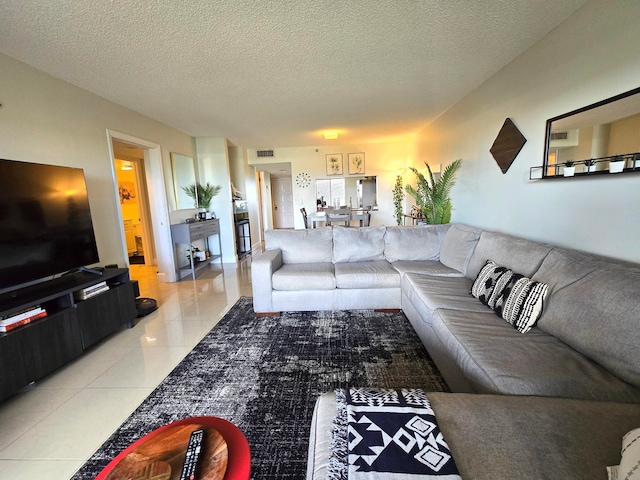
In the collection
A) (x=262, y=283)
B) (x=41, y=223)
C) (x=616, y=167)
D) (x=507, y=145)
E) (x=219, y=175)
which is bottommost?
(x=262, y=283)

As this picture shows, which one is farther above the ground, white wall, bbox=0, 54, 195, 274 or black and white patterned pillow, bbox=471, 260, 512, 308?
white wall, bbox=0, 54, 195, 274

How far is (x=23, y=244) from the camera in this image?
1.97 meters

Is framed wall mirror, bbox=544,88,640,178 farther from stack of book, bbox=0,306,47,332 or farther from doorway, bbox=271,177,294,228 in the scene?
doorway, bbox=271,177,294,228

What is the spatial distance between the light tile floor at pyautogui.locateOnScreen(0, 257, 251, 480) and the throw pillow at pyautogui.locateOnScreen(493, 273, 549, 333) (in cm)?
233

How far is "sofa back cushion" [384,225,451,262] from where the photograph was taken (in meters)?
3.25

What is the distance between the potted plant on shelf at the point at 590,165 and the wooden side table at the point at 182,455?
254cm

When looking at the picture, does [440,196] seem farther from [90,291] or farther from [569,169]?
[90,291]

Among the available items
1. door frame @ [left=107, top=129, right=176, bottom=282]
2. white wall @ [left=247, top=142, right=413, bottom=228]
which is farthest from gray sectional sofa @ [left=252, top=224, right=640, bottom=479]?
white wall @ [left=247, top=142, right=413, bottom=228]

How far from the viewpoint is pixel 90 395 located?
181 centimetres

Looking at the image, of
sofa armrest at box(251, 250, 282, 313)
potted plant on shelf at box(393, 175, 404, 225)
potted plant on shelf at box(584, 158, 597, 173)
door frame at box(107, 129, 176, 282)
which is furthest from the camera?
potted plant on shelf at box(393, 175, 404, 225)

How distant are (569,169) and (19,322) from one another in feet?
12.8

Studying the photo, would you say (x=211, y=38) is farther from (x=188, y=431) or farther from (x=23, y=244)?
(x=188, y=431)

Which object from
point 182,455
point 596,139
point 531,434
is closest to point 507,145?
point 596,139

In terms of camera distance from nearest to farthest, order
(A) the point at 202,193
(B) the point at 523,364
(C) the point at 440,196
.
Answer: (B) the point at 523,364 → (C) the point at 440,196 → (A) the point at 202,193
